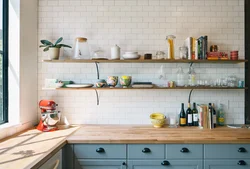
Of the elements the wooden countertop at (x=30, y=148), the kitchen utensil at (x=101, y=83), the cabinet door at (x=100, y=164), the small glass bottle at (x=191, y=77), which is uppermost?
the small glass bottle at (x=191, y=77)

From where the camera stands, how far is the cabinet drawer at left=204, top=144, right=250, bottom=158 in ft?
6.49

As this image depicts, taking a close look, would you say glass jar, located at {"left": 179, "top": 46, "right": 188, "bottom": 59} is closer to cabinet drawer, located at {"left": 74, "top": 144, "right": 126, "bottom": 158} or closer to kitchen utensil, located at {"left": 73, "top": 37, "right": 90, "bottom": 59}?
kitchen utensil, located at {"left": 73, "top": 37, "right": 90, "bottom": 59}

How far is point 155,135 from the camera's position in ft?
6.96

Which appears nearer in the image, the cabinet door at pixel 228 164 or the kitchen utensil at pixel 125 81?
the cabinet door at pixel 228 164

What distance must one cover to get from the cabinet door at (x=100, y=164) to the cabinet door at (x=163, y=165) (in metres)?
0.09

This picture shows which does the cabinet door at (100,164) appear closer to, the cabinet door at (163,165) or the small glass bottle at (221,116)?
the cabinet door at (163,165)

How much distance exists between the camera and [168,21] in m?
2.69

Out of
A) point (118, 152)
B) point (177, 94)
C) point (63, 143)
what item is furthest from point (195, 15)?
point (63, 143)

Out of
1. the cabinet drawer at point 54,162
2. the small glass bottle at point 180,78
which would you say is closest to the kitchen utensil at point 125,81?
the small glass bottle at point 180,78

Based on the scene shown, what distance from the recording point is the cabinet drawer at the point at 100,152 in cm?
198

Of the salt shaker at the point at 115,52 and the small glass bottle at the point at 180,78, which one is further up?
the salt shaker at the point at 115,52

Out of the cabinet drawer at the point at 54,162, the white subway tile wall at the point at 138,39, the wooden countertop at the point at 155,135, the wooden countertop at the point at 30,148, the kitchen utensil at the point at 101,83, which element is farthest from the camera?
the white subway tile wall at the point at 138,39

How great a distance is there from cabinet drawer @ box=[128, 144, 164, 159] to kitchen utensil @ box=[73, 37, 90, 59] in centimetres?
129

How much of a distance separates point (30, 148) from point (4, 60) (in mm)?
1152
